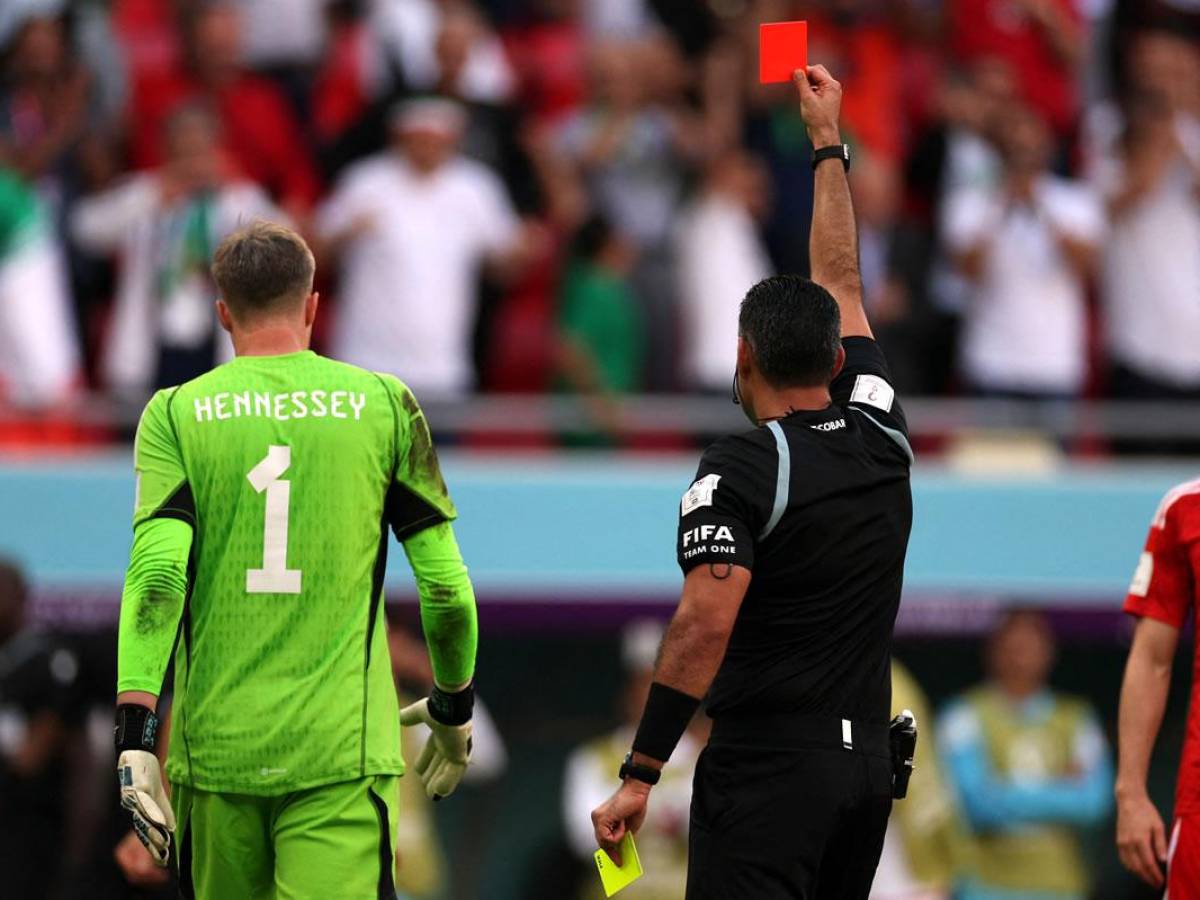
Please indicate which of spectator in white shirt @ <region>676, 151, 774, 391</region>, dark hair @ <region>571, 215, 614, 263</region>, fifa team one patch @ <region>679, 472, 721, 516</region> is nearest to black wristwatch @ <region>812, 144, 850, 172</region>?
fifa team one patch @ <region>679, 472, 721, 516</region>

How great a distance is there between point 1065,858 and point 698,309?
12.3 feet

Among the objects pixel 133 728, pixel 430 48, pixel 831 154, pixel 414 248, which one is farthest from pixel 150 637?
pixel 430 48

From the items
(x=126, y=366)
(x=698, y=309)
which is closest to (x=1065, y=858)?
(x=698, y=309)

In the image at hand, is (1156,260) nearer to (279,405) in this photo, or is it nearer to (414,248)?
(414,248)

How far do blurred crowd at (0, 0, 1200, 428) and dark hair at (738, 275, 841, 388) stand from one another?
578 cm

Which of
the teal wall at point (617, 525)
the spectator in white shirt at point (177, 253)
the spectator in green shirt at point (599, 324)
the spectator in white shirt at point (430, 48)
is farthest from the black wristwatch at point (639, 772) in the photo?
the spectator in white shirt at point (430, 48)

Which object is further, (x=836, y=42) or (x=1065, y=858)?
(x=836, y=42)

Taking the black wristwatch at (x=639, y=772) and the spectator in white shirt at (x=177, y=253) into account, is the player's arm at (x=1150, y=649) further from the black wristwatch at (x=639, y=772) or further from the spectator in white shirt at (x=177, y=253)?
the spectator in white shirt at (x=177, y=253)

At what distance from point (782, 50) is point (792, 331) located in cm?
100

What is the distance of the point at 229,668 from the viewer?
16.9ft

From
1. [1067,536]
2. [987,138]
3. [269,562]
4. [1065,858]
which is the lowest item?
[1065,858]

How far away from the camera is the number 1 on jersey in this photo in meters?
5.14

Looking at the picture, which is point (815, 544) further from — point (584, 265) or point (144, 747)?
point (584, 265)

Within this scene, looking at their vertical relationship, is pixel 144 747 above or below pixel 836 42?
below
